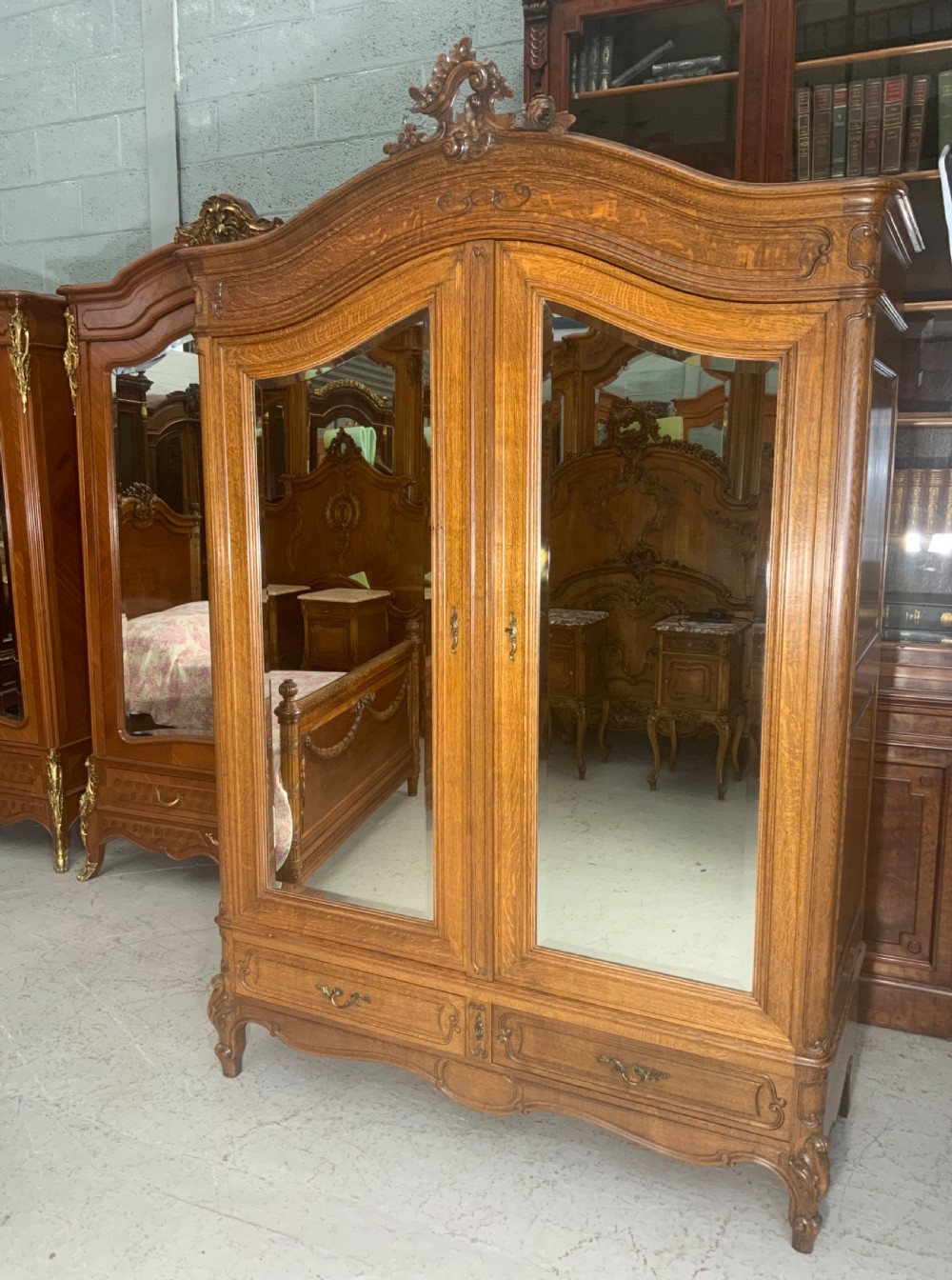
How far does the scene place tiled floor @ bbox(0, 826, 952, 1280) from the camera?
61.6 inches

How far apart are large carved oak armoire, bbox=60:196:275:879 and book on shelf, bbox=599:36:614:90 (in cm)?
103

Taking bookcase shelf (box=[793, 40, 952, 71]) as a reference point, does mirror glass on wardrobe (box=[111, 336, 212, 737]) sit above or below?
below

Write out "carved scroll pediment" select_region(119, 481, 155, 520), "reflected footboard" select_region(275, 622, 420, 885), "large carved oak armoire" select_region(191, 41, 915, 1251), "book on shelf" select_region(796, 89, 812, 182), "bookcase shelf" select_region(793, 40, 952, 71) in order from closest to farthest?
"large carved oak armoire" select_region(191, 41, 915, 1251), "reflected footboard" select_region(275, 622, 420, 885), "bookcase shelf" select_region(793, 40, 952, 71), "book on shelf" select_region(796, 89, 812, 182), "carved scroll pediment" select_region(119, 481, 155, 520)

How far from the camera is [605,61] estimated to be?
2.20 m

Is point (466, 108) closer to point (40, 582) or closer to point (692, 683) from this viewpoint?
point (692, 683)

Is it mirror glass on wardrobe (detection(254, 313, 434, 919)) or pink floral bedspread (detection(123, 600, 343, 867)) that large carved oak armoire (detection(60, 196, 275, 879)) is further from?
mirror glass on wardrobe (detection(254, 313, 434, 919))

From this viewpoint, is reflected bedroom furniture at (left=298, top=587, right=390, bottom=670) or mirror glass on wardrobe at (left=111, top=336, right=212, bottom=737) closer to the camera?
reflected bedroom furniture at (left=298, top=587, right=390, bottom=670)

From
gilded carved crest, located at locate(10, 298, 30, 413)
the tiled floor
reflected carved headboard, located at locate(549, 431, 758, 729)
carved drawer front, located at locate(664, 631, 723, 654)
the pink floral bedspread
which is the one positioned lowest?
the tiled floor

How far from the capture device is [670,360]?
4.90ft

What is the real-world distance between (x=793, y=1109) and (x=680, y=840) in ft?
1.52

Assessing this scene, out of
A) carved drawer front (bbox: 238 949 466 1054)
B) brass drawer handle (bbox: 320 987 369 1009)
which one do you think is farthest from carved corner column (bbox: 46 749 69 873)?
brass drawer handle (bbox: 320 987 369 1009)

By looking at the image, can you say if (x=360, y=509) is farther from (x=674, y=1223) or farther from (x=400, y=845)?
(x=674, y=1223)

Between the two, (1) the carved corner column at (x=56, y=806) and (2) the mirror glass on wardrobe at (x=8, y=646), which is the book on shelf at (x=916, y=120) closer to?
(2) the mirror glass on wardrobe at (x=8, y=646)

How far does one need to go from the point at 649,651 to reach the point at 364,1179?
1.12m
